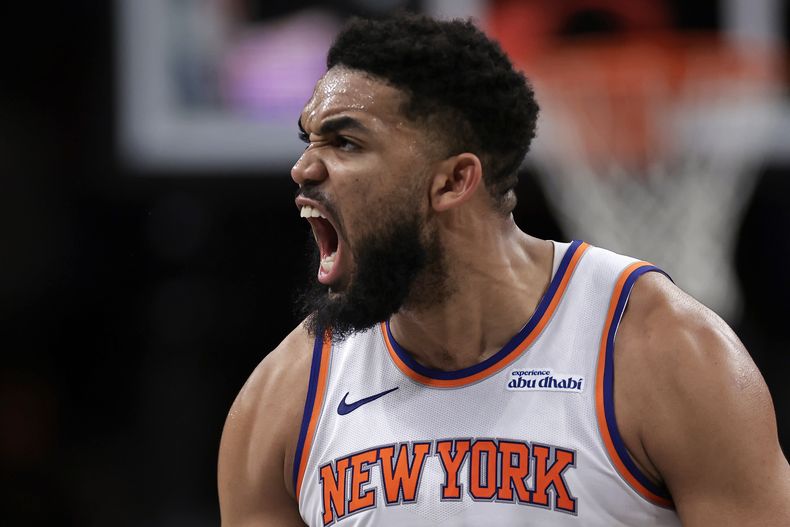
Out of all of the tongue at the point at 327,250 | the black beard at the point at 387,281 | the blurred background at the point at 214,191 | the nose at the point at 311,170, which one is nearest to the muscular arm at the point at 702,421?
the black beard at the point at 387,281

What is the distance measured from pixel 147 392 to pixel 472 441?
6266mm

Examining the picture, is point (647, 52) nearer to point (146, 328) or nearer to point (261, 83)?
point (261, 83)

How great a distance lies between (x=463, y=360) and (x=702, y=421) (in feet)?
2.04

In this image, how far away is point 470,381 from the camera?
2.76 m

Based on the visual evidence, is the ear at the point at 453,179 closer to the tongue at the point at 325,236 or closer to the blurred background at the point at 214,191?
the tongue at the point at 325,236

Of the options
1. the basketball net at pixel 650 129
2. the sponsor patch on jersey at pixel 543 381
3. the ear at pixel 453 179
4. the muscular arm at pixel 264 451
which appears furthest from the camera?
the basketball net at pixel 650 129

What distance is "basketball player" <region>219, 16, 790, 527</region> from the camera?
97.7 inches

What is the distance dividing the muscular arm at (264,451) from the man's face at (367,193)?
0.26 meters

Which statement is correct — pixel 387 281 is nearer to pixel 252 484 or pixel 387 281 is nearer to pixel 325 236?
pixel 325 236

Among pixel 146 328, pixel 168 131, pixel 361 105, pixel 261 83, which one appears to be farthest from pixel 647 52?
pixel 361 105

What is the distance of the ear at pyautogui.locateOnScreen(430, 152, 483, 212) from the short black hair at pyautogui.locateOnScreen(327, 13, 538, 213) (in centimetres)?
4

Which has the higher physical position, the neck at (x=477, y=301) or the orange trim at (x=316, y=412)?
the neck at (x=477, y=301)

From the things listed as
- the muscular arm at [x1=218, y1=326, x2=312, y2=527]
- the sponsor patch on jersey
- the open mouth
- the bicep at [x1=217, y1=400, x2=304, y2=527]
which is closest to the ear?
the open mouth

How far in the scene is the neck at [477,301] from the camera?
2.79 meters
